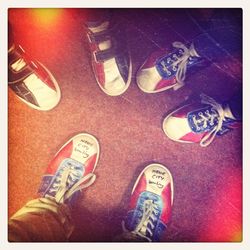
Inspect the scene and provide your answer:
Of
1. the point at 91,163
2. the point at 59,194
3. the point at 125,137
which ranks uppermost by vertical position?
the point at 125,137

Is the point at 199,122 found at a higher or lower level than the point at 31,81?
lower

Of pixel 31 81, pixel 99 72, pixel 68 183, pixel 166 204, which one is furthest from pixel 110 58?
pixel 166 204

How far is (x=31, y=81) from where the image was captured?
112 centimetres

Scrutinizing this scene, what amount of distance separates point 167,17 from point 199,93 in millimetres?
338

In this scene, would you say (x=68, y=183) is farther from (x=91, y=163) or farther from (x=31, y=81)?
(x=31, y=81)

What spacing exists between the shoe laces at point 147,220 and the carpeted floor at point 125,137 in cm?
7

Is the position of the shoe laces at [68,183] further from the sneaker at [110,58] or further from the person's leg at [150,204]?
the sneaker at [110,58]

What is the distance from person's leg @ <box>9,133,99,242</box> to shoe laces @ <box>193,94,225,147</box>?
45cm

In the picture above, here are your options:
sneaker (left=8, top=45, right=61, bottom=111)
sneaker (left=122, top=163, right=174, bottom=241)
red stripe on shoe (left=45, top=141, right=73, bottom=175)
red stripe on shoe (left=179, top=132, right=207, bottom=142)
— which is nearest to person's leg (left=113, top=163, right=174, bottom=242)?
sneaker (left=122, top=163, right=174, bottom=241)

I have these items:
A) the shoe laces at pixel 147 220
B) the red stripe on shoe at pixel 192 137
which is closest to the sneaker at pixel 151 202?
the shoe laces at pixel 147 220

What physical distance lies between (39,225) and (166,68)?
32.2 inches

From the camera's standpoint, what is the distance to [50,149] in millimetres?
1125
